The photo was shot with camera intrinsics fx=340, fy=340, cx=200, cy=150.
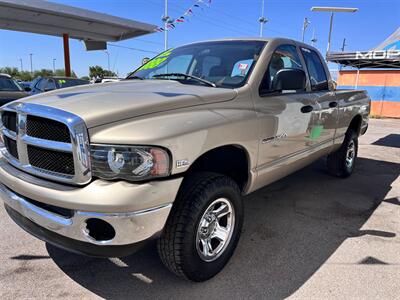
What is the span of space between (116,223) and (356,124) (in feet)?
15.8

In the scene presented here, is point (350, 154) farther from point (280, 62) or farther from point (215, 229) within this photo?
point (215, 229)

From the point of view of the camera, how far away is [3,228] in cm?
345

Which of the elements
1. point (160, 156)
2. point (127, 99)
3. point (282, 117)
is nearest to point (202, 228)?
point (160, 156)

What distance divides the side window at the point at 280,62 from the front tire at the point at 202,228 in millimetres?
1050

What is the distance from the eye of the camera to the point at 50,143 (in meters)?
2.13

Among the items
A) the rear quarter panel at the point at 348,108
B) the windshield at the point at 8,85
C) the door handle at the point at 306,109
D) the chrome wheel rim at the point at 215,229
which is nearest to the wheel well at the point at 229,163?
the chrome wheel rim at the point at 215,229

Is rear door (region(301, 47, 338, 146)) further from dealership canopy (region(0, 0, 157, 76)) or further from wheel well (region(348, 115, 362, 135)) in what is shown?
dealership canopy (region(0, 0, 157, 76))

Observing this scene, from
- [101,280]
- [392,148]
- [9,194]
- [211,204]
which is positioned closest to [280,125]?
[211,204]

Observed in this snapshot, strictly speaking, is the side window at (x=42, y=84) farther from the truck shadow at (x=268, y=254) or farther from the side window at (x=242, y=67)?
the side window at (x=242, y=67)

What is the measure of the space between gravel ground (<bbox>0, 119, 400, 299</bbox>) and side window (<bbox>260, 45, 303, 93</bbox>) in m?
1.49

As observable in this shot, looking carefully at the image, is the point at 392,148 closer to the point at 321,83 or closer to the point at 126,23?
the point at 321,83

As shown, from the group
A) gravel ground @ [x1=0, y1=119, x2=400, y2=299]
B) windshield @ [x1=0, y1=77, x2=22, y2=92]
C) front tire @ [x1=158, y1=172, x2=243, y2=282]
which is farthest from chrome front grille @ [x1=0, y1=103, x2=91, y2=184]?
windshield @ [x1=0, y1=77, x2=22, y2=92]

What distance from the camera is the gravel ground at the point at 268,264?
2.49 m

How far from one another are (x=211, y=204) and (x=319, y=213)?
207cm
